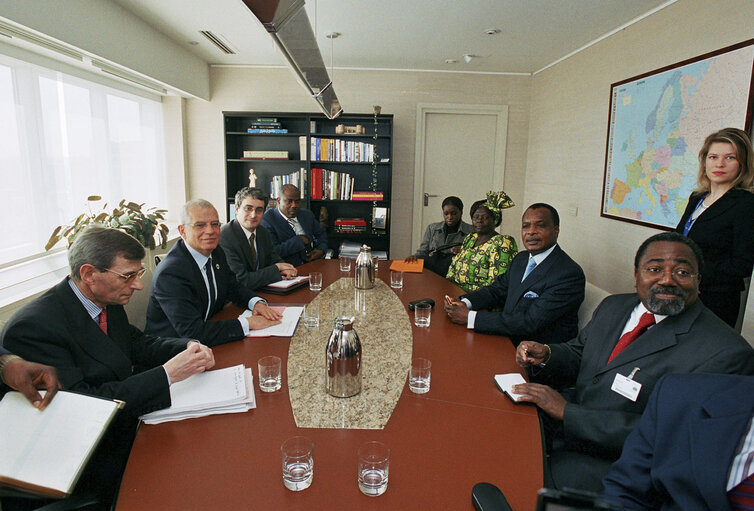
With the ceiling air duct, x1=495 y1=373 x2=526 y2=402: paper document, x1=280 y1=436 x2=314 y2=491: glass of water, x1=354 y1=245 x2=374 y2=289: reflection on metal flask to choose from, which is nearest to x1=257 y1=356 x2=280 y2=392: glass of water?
x1=280 y1=436 x2=314 y2=491: glass of water

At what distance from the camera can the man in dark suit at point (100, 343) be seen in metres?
1.41

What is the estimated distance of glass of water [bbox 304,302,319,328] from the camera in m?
2.20

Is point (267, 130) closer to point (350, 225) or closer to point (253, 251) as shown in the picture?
point (350, 225)

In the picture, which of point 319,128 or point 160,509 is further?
point 319,128

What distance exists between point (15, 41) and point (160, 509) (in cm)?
338

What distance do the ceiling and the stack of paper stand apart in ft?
9.15

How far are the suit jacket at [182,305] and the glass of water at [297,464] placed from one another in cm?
101

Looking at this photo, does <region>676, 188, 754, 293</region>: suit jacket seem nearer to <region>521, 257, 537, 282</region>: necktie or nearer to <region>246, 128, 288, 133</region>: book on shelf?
<region>521, 257, 537, 282</region>: necktie

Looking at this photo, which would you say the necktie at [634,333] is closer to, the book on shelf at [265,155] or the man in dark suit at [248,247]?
the man in dark suit at [248,247]

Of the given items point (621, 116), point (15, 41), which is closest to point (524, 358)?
point (621, 116)

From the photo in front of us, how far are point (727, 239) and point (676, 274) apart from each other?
115cm

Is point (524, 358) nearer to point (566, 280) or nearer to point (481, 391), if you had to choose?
point (481, 391)

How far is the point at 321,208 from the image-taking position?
5.75m

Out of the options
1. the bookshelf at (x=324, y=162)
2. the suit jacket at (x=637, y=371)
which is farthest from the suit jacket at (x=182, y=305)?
the bookshelf at (x=324, y=162)
